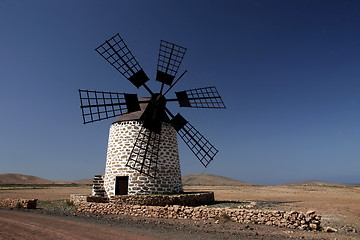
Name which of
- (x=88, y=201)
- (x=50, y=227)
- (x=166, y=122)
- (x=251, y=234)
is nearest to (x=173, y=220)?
(x=251, y=234)

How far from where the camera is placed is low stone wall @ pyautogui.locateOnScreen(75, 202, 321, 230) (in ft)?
29.1

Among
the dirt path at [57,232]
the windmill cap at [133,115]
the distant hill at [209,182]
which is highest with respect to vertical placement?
the windmill cap at [133,115]

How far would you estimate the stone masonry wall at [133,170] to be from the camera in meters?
15.1

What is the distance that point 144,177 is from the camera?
15.1m

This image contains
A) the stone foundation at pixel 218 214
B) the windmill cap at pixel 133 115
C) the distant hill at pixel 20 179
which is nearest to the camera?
the stone foundation at pixel 218 214

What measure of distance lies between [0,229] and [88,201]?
6.25m

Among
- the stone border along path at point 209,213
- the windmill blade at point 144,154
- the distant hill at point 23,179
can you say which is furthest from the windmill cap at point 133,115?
the distant hill at point 23,179

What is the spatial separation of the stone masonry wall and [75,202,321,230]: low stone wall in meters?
2.21

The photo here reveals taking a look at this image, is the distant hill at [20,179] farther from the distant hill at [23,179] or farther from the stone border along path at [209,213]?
the stone border along path at [209,213]

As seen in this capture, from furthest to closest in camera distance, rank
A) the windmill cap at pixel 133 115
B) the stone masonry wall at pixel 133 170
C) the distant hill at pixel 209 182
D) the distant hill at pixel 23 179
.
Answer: the distant hill at pixel 23 179 → the distant hill at pixel 209 182 → the windmill cap at pixel 133 115 → the stone masonry wall at pixel 133 170

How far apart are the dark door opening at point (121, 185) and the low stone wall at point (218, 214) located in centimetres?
215

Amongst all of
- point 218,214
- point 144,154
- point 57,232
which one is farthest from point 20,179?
point 218,214

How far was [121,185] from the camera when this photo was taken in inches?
605

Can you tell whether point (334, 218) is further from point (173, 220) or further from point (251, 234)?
point (173, 220)
